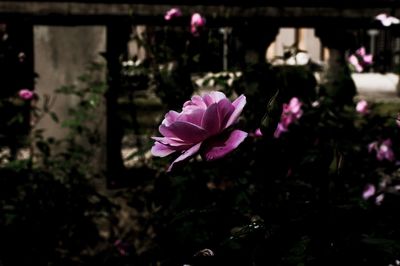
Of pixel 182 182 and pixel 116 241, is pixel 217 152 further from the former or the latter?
pixel 116 241

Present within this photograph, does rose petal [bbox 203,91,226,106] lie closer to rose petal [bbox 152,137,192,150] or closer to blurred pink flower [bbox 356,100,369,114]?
rose petal [bbox 152,137,192,150]

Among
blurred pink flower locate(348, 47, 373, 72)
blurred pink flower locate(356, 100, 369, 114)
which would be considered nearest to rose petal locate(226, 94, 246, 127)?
blurred pink flower locate(348, 47, 373, 72)

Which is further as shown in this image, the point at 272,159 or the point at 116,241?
the point at 116,241

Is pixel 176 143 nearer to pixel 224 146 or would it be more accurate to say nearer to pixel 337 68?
pixel 224 146

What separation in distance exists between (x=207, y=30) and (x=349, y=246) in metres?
1.90

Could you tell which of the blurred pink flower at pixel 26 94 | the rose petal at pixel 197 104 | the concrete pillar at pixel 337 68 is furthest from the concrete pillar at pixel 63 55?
the rose petal at pixel 197 104

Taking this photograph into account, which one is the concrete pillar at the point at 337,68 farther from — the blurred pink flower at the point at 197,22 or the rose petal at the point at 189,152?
the rose petal at the point at 189,152

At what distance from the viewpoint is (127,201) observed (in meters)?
2.92

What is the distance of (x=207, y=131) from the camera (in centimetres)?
96

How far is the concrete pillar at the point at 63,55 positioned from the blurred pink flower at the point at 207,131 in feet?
5.98

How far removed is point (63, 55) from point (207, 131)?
77.5 inches

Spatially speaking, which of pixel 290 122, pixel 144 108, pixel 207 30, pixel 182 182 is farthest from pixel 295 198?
pixel 144 108

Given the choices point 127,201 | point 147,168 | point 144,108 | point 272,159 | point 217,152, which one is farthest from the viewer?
point 144,108

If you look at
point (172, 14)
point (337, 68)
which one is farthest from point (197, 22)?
point (337, 68)
